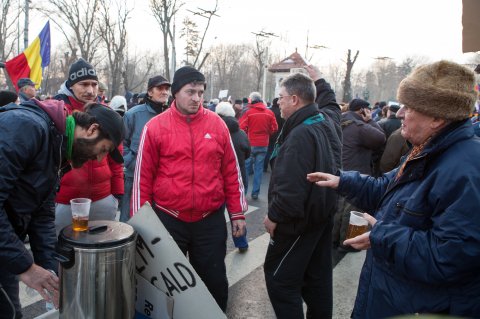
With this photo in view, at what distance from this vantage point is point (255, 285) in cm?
402

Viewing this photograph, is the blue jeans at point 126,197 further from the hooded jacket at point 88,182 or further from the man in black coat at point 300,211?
the man in black coat at point 300,211

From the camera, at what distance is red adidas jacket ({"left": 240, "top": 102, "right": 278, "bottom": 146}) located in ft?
27.8

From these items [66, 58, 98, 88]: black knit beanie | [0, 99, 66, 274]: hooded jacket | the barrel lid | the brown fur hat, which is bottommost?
the barrel lid

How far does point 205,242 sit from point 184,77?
1.27 meters

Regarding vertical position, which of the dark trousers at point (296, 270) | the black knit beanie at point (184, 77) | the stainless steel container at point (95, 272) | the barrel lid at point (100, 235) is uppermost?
the black knit beanie at point (184, 77)

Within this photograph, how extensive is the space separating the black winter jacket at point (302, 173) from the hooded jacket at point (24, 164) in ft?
4.57

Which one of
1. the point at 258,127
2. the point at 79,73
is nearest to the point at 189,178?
the point at 79,73

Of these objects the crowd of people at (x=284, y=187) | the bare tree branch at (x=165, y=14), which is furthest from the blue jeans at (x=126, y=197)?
the bare tree branch at (x=165, y=14)

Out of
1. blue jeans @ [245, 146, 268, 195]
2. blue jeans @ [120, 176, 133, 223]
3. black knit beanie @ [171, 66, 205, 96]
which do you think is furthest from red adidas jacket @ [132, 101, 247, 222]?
blue jeans @ [245, 146, 268, 195]

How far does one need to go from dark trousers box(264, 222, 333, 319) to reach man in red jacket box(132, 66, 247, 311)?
420mm

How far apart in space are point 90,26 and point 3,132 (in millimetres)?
22429

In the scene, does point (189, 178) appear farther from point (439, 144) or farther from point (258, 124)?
point (258, 124)

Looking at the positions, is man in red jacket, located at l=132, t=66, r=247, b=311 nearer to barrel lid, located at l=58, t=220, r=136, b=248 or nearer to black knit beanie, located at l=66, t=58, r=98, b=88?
barrel lid, located at l=58, t=220, r=136, b=248

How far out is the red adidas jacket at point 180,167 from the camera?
2812 mm
